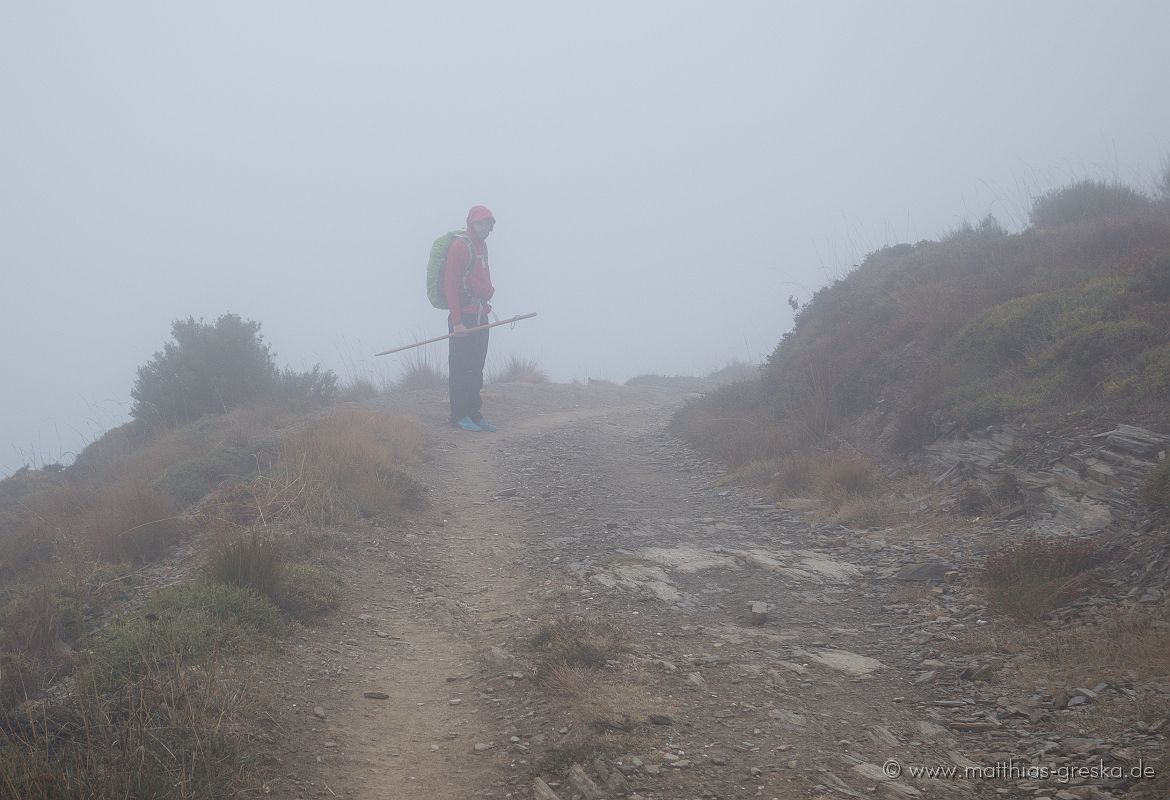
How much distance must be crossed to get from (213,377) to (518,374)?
814 cm

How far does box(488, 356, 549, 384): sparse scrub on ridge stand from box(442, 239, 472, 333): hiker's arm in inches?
269

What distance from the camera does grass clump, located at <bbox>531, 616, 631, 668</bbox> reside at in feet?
15.2

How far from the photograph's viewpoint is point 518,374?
20.9m

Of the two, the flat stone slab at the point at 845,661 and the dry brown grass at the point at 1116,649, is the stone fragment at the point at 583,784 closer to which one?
the flat stone slab at the point at 845,661

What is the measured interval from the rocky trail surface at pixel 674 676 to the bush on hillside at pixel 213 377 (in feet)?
26.6

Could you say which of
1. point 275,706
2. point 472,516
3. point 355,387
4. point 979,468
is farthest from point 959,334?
point 355,387

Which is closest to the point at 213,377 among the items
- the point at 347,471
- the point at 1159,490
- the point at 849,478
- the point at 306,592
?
the point at 347,471

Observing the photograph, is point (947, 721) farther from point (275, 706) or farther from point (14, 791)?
point (14, 791)

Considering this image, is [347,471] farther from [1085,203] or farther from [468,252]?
[1085,203]

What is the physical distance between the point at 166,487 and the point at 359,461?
2.39m

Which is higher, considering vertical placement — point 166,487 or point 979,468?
point 166,487

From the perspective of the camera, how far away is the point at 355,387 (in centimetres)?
1702

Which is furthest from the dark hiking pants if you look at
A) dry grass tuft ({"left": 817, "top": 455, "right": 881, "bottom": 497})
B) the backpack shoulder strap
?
dry grass tuft ({"left": 817, "top": 455, "right": 881, "bottom": 497})

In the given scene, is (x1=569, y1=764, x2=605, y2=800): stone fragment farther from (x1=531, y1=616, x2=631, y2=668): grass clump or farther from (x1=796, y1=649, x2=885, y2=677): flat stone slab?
(x1=796, y1=649, x2=885, y2=677): flat stone slab
